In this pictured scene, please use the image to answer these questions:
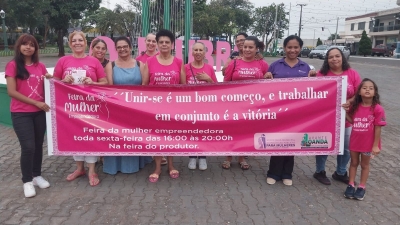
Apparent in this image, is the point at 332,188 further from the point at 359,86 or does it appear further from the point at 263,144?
the point at 359,86

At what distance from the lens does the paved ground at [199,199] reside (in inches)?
132

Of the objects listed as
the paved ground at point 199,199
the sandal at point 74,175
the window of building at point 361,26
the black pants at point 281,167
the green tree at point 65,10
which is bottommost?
the paved ground at point 199,199

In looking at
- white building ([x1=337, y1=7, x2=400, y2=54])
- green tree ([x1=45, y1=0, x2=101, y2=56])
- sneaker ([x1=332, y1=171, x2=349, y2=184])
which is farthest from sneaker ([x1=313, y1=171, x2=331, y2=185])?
white building ([x1=337, y1=7, x2=400, y2=54])

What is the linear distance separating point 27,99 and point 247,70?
96.3 inches

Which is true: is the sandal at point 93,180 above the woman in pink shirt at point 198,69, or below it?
below

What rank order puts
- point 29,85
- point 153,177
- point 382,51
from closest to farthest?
point 29,85 < point 153,177 < point 382,51

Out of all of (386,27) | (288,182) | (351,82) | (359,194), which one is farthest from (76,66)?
(386,27)

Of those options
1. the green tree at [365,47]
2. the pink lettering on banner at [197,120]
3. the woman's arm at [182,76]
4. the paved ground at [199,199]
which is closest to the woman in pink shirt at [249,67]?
the pink lettering on banner at [197,120]

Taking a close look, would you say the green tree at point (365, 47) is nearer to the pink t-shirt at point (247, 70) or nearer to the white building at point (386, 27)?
the white building at point (386, 27)

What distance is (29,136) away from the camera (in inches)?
146

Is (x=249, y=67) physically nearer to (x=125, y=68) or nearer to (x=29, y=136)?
(x=125, y=68)

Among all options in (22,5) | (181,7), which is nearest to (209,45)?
(181,7)

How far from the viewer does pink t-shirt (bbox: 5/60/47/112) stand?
3551mm

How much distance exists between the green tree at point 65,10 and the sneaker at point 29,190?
29.2 metres
